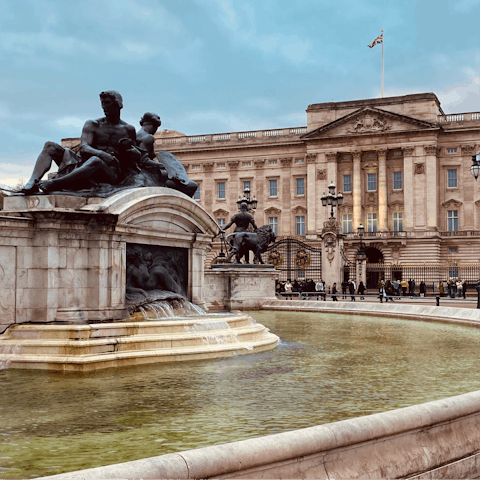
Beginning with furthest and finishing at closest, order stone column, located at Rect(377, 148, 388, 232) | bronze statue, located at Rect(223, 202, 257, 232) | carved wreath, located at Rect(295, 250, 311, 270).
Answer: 1. stone column, located at Rect(377, 148, 388, 232)
2. carved wreath, located at Rect(295, 250, 311, 270)
3. bronze statue, located at Rect(223, 202, 257, 232)

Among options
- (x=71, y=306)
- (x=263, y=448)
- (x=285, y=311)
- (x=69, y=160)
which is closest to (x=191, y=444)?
(x=263, y=448)

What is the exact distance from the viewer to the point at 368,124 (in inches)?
2562

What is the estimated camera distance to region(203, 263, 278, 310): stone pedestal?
2038cm

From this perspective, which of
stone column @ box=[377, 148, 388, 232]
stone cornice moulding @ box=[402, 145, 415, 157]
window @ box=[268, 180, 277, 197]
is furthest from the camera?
window @ box=[268, 180, 277, 197]

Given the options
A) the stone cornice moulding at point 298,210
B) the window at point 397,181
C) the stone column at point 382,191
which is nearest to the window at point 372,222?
the stone column at point 382,191

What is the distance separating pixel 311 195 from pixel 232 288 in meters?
47.5

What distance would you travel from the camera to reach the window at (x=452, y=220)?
63.0 m

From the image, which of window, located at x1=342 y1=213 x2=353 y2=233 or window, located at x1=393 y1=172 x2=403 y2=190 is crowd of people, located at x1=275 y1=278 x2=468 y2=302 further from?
window, located at x1=393 y1=172 x2=403 y2=190

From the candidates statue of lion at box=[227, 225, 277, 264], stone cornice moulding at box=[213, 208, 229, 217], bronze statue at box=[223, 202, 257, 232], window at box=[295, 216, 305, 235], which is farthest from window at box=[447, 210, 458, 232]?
bronze statue at box=[223, 202, 257, 232]

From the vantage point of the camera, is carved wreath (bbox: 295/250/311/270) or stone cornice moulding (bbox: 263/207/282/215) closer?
carved wreath (bbox: 295/250/311/270)

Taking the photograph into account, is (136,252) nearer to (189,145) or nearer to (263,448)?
(263,448)

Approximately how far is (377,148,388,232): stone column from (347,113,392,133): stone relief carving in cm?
233

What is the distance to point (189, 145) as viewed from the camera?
72.4m

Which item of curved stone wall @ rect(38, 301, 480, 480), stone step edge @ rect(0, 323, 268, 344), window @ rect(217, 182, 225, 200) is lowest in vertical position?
curved stone wall @ rect(38, 301, 480, 480)
